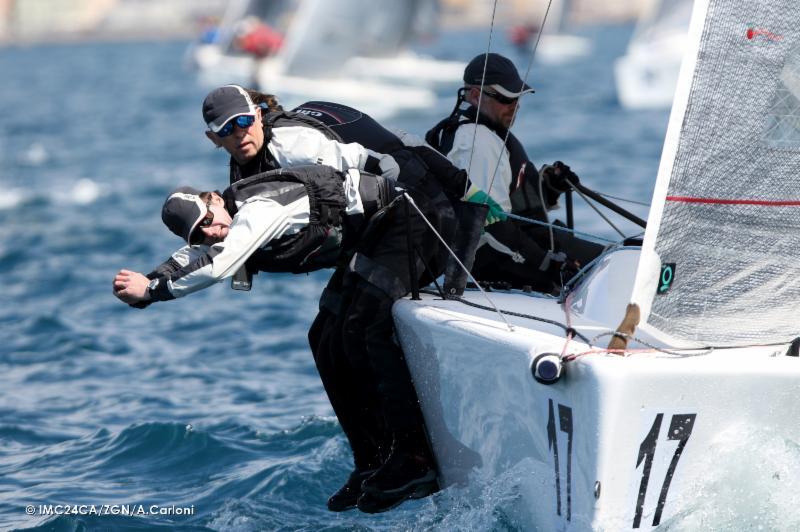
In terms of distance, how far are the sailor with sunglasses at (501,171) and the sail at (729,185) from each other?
3.65 ft

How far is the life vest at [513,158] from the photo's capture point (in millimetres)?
4535

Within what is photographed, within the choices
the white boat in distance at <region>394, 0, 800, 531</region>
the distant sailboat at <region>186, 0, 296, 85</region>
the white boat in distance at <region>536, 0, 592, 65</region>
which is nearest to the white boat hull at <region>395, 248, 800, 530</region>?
the white boat in distance at <region>394, 0, 800, 531</region>

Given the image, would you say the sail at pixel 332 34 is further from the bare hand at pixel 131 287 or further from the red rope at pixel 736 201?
the red rope at pixel 736 201

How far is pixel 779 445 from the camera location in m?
3.37

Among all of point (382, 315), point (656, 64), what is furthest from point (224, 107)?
point (656, 64)

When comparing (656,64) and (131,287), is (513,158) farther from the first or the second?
(656,64)

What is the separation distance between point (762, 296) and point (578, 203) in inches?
308

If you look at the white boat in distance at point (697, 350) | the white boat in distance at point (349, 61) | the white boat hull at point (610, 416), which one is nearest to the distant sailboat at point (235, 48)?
the white boat in distance at point (349, 61)

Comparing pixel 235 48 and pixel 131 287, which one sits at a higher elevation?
pixel 235 48

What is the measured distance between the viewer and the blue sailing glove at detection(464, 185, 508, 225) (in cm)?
403

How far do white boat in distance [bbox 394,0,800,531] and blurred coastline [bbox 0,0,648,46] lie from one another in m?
87.9

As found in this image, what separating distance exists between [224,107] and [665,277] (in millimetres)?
1462

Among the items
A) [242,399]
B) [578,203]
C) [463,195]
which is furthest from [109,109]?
[463,195]

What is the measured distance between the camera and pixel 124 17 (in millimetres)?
93000
